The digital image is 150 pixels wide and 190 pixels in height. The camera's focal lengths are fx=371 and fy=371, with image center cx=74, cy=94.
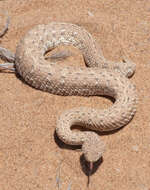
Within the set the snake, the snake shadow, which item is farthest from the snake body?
the snake shadow

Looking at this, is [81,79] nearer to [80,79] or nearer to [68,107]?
[80,79]

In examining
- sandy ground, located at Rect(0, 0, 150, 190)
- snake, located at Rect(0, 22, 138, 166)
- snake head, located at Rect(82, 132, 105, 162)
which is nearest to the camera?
snake head, located at Rect(82, 132, 105, 162)

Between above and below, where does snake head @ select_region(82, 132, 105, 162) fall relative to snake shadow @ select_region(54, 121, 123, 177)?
above

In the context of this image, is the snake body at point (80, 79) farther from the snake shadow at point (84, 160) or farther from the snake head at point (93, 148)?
the snake shadow at point (84, 160)

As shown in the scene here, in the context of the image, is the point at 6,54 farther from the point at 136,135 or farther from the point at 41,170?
the point at 136,135

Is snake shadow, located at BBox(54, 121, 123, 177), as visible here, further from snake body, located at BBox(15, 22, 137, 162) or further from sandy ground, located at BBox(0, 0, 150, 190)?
snake body, located at BBox(15, 22, 137, 162)

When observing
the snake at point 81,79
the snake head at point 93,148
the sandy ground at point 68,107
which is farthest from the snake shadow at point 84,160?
the snake head at point 93,148
